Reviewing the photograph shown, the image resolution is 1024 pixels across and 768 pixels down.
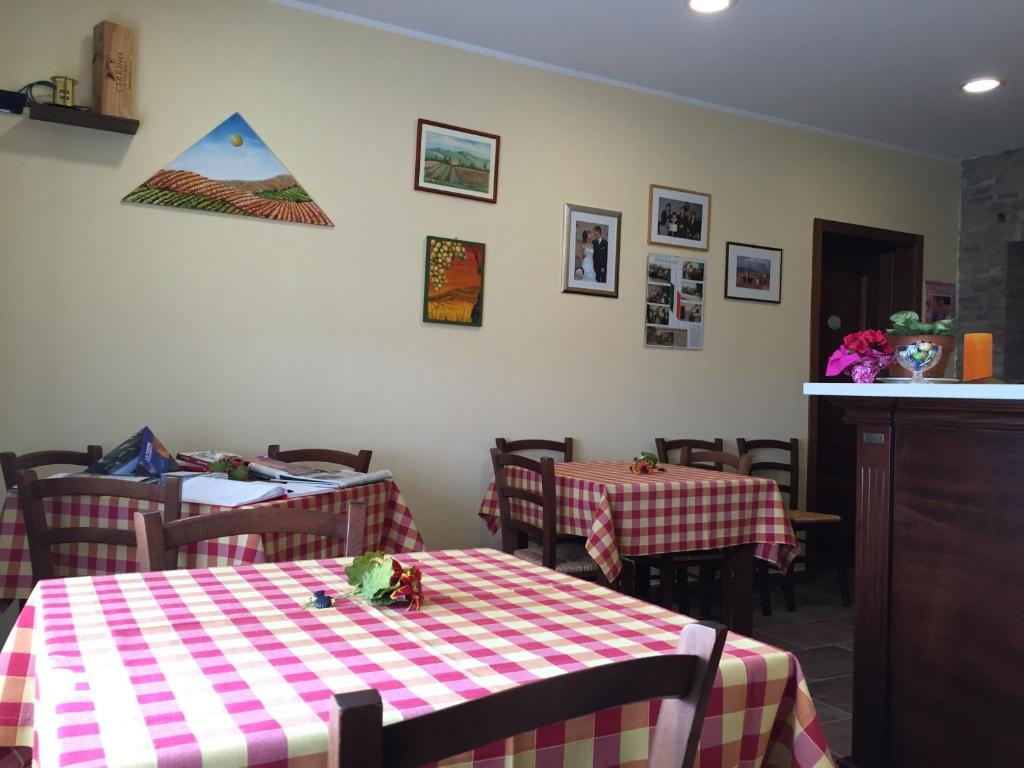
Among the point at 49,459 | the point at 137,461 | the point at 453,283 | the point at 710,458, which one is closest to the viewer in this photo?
the point at 137,461

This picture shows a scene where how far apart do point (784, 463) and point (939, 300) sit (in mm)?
1738

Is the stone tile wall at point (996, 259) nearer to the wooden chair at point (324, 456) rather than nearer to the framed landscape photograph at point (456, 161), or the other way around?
the framed landscape photograph at point (456, 161)

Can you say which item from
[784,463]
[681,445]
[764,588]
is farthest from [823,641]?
[784,463]

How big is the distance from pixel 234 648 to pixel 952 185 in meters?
6.11

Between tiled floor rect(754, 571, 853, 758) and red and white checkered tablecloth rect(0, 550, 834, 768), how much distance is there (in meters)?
1.79

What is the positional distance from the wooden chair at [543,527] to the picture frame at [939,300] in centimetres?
331

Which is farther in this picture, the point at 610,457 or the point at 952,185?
the point at 952,185

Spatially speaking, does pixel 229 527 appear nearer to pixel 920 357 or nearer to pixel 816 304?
pixel 920 357

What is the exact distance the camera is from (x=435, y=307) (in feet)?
13.4

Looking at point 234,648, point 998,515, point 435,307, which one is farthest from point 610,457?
point 234,648

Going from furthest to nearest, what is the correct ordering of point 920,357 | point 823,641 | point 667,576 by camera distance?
point 823,641
point 667,576
point 920,357

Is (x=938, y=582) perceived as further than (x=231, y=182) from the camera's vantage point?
No

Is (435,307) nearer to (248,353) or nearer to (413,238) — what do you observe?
(413,238)

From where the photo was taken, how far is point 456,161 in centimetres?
416
